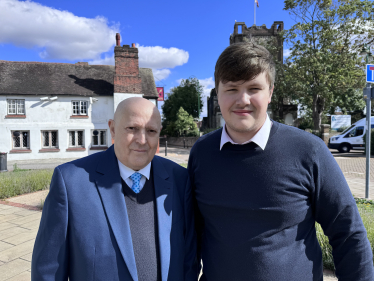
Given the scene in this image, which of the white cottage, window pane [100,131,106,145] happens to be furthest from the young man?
window pane [100,131,106,145]

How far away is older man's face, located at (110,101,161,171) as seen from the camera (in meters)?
1.84

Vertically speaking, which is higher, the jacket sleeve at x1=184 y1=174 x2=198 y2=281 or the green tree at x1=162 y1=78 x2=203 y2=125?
the green tree at x1=162 y1=78 x2=203 y2=125

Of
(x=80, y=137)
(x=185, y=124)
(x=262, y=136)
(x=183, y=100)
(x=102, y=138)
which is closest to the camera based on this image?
(x=262, y=136)

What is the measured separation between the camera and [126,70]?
23.5 metres

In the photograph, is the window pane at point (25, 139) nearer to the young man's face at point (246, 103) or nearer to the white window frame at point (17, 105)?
the white window frame at point (17, 105)

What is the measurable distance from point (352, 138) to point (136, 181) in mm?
24135

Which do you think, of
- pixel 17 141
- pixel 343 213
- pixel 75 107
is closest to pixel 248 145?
pixel 343 213

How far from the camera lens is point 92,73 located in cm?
2659

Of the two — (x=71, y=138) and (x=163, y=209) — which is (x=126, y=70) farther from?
(x=163, y=209)

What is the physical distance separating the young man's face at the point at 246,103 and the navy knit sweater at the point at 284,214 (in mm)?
143

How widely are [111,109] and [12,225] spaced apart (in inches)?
764

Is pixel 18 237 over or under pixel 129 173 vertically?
under

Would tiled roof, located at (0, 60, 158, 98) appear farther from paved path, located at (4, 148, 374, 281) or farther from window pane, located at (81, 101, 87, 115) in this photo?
paved path, located at (4, 148, 374, 281)

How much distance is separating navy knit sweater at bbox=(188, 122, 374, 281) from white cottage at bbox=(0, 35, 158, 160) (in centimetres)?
2229
